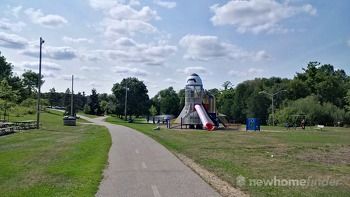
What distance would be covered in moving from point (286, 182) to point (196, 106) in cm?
5730

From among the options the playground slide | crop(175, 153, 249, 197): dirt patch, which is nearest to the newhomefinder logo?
crop(175, 153, 249, 197): dirt patch

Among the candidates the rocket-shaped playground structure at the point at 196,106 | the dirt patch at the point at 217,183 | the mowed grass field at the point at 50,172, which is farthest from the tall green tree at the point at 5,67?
the dirt patch at the point at 217,183

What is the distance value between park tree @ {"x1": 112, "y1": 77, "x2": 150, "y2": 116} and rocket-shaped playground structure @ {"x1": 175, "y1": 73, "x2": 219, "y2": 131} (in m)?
48.1

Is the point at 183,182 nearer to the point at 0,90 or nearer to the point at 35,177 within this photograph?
the point at 35,177

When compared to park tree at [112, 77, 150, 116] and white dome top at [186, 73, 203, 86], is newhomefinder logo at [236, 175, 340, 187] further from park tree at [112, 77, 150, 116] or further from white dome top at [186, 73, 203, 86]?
park tree at [112, 77, 150, 116]

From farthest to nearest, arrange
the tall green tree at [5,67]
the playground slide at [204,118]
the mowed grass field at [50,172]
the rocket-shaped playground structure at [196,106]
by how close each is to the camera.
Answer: the tall green tree at [5,67] < the rocket-shaped playground structure at [196,106] < the playground slide at [204,118] < the mowed grass field at [50,172]

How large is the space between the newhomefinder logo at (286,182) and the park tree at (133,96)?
351 feet

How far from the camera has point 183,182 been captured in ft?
43.8

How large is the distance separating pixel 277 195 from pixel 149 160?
30.1 feet

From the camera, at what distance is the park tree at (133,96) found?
12050 centimetres

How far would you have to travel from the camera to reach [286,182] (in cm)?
1353

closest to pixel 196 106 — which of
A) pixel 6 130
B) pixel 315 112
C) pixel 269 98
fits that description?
pixel 6 130

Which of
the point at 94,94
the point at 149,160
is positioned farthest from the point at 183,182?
the point at 94,94

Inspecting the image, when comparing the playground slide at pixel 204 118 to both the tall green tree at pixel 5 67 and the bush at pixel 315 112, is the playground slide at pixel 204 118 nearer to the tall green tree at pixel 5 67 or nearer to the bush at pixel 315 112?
the bush at pixel 315 112
